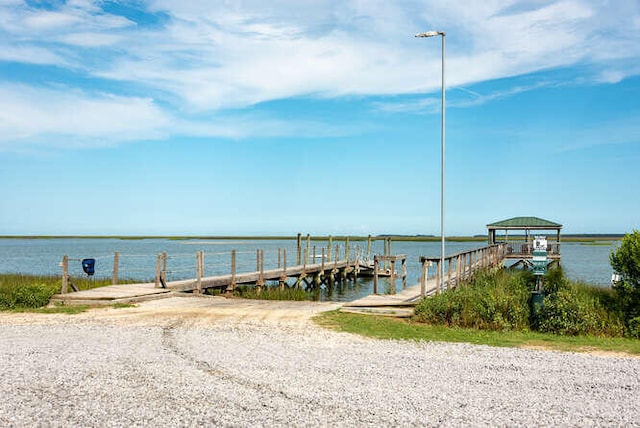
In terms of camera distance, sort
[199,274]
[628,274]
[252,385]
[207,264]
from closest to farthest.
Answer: [252,385], [628,274], [199,274], [207,264]

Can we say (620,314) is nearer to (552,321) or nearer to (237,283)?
(552,321)

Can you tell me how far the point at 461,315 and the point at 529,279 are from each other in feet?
11.9

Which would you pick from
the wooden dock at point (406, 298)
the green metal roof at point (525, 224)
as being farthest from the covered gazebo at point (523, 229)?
the wooden dock at point (406, 298)

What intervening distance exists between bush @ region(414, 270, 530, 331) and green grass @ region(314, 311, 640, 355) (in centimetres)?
32

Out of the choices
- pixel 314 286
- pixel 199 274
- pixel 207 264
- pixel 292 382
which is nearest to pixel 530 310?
pixel 292 382

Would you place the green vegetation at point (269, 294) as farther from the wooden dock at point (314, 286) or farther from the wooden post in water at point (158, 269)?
the wooden post in water at point (158, 269)

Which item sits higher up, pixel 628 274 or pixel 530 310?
pixel 628 274

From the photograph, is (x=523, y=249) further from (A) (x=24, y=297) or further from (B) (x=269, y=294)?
(A) (x=24, y=297)

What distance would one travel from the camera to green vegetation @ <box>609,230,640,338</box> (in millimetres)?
12453

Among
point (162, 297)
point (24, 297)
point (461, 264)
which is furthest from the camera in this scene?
point (461, 264)

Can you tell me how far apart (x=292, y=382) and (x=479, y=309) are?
6324 mm

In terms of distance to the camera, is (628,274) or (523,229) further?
(523,229)

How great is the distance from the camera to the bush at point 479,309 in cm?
1269

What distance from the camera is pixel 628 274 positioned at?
1288cm
